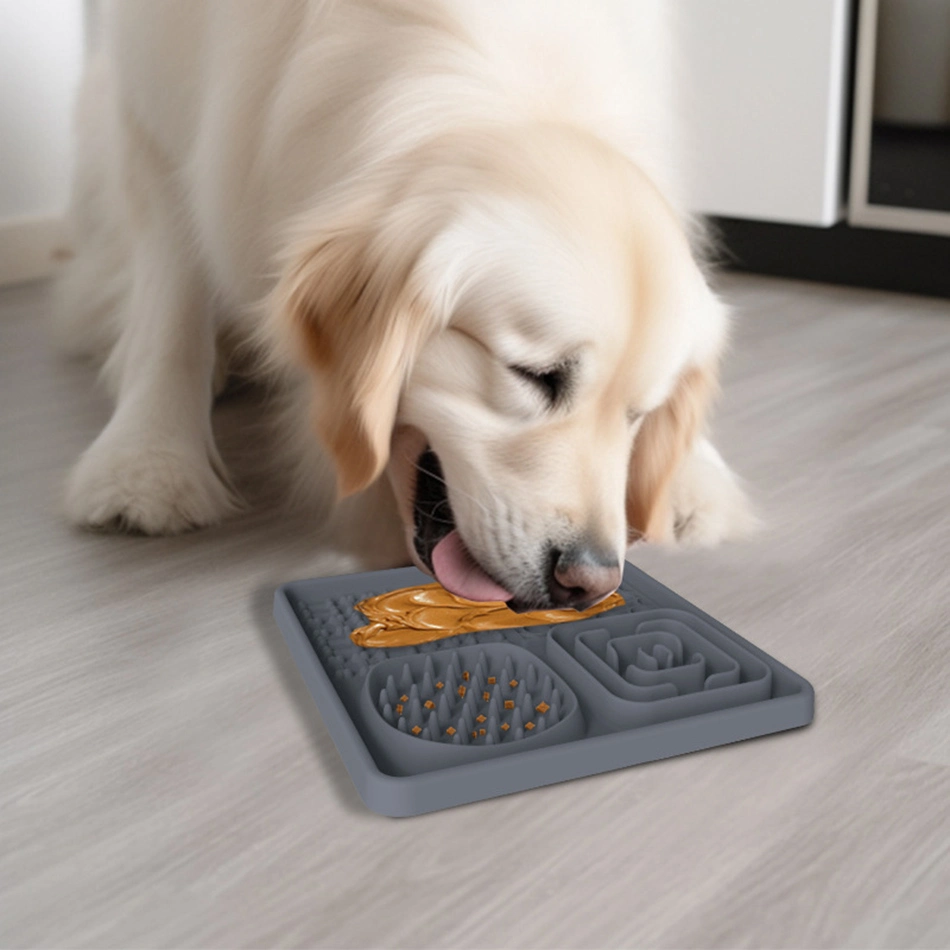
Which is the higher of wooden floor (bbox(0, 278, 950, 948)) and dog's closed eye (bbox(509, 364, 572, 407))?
dog's closed eye (bbox(509, 364, 572, 407))

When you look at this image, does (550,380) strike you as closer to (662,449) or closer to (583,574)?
(583,574)

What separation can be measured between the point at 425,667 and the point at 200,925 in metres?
0.33

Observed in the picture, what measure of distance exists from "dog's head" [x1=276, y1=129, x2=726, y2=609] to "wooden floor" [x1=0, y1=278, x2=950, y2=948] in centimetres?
22

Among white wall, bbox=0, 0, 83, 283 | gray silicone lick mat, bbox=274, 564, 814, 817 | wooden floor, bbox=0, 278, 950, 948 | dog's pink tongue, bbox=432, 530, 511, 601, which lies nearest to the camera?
wooden floor, bbox=0, 278, 950, 948

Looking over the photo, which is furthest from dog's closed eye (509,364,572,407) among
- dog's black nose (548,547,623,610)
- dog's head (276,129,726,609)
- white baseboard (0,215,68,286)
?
white baseboard (0,215,68,286)

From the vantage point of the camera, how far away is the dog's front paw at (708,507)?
4.70 feet

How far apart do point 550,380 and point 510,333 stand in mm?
55

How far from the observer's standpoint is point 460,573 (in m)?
1.17

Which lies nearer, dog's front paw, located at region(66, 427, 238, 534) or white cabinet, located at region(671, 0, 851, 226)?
dog's front paw, located at region(66, 427, 238, 534)

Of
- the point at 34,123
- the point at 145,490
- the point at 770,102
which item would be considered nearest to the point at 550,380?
the point at 145,490

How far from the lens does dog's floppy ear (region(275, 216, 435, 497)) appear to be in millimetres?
1065

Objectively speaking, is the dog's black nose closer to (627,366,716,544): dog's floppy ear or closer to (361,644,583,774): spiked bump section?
(361,644,583,774): spiked bump section

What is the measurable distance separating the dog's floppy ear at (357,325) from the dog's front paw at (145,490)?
1.35 feet

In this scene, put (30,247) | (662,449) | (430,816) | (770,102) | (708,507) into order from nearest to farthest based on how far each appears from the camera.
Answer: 1. (430,816)
2. (662,449)
3. (708,507)
4. (770,102)
5. (30,247)
